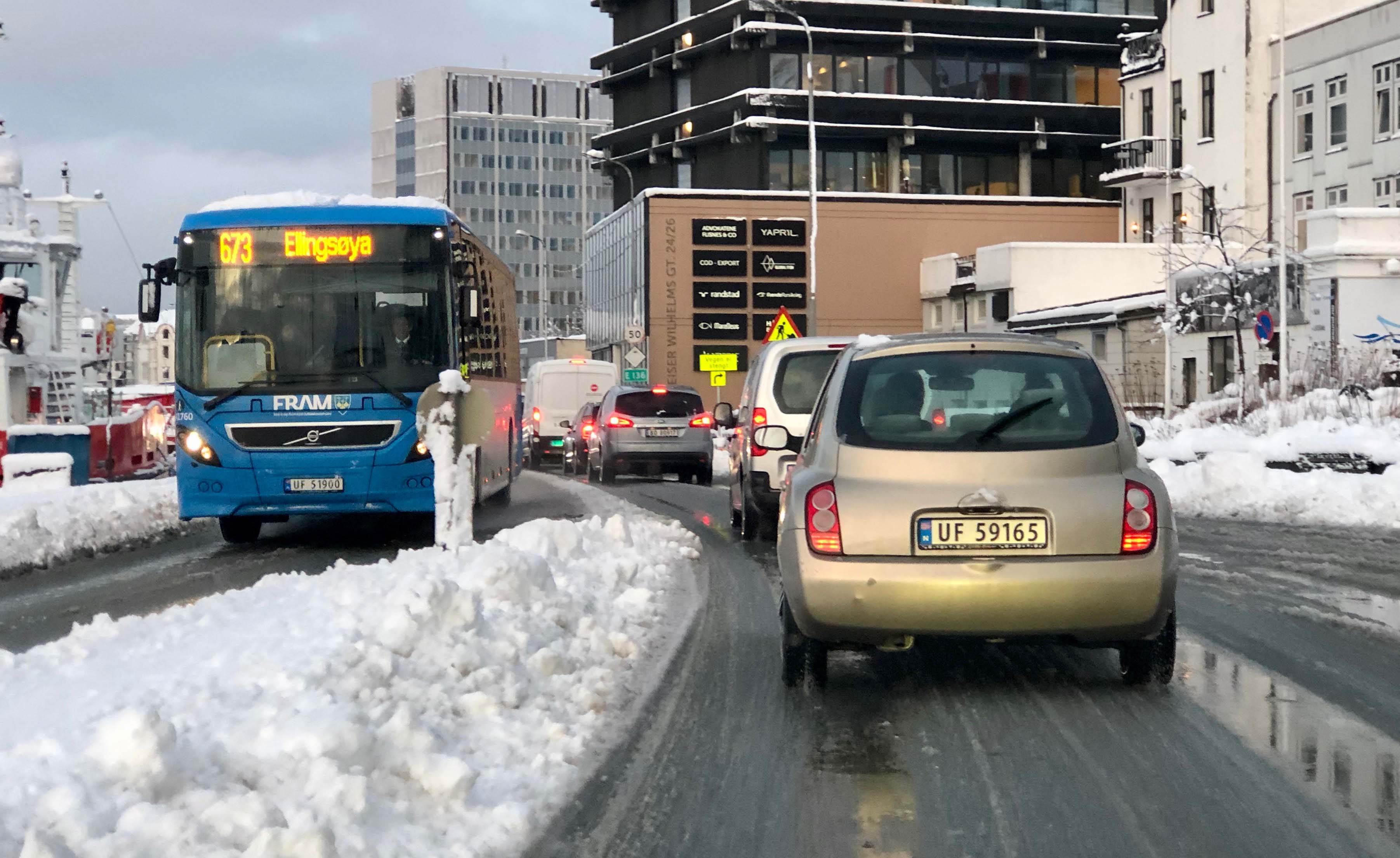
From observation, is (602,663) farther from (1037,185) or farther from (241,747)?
(1037,185)

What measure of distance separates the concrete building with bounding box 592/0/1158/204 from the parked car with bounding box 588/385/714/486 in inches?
1702

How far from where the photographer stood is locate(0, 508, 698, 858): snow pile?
14.6 feet

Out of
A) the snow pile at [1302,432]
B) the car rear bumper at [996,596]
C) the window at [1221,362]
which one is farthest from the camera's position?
the window at [1221,362]

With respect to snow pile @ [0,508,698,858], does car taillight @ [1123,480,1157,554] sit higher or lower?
higher

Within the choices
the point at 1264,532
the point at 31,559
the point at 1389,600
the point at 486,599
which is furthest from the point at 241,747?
the point at 1264,532

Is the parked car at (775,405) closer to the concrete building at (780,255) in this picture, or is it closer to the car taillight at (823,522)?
the car taillight at (823,522)

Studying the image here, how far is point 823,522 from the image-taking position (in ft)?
23.7

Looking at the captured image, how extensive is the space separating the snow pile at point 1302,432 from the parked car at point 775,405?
8.41 m

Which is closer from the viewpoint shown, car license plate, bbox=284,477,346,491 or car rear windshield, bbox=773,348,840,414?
car rear windshield, bbox=773,348,840,414

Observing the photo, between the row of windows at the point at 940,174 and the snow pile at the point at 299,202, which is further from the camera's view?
the row of windows at the point at 940,174

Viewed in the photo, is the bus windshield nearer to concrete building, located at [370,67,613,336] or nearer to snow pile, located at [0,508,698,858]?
snow pile, located at [0,508,698,858]

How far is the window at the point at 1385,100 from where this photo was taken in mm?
41406

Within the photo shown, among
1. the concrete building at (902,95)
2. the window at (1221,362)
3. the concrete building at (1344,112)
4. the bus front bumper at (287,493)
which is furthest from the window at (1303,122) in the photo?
the bus front bumper at (287,493)

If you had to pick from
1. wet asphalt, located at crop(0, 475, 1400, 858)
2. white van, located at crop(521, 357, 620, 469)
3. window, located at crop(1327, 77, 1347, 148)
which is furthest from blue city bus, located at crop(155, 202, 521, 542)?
window, located at crop(1327, 77, 1347, 148)
